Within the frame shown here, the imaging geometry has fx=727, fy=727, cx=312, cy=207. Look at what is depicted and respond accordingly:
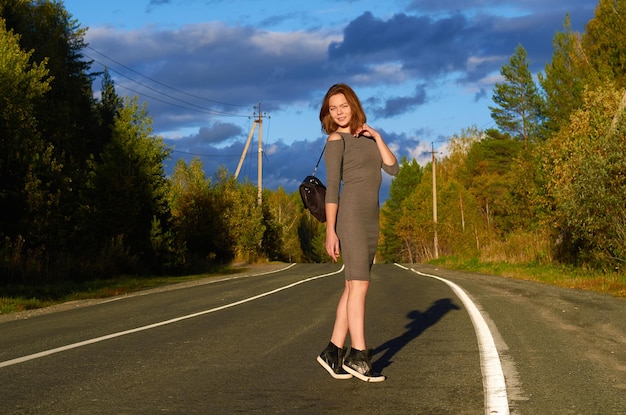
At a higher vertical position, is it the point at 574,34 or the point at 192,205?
the point at 574,34

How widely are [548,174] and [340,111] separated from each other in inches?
854

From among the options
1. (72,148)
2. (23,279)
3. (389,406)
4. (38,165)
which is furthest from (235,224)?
(389,406)

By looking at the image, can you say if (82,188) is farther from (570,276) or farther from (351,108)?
(351,108)

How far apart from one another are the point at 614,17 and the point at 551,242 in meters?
27.4

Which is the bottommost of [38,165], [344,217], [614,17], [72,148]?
[344,217]

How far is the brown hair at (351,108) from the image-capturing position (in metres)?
5.50

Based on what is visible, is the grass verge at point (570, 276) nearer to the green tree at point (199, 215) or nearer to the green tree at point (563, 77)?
the green tree at point (199, 215)

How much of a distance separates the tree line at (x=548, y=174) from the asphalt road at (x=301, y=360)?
6.93 m

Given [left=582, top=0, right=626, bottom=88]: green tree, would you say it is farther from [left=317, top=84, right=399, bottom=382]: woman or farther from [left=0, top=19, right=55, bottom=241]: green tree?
[left=317, top=84, right=399, bottom=382]: woman

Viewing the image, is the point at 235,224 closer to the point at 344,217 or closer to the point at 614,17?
the point at 614,17

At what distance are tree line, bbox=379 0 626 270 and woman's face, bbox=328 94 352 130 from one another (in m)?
13.9

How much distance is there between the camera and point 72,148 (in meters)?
36.6

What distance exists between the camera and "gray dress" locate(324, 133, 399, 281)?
5355mm

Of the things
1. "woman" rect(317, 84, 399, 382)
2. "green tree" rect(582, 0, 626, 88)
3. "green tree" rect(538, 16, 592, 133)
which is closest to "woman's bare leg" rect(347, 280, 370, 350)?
"woman" rect(317, 84, 399, 382)
